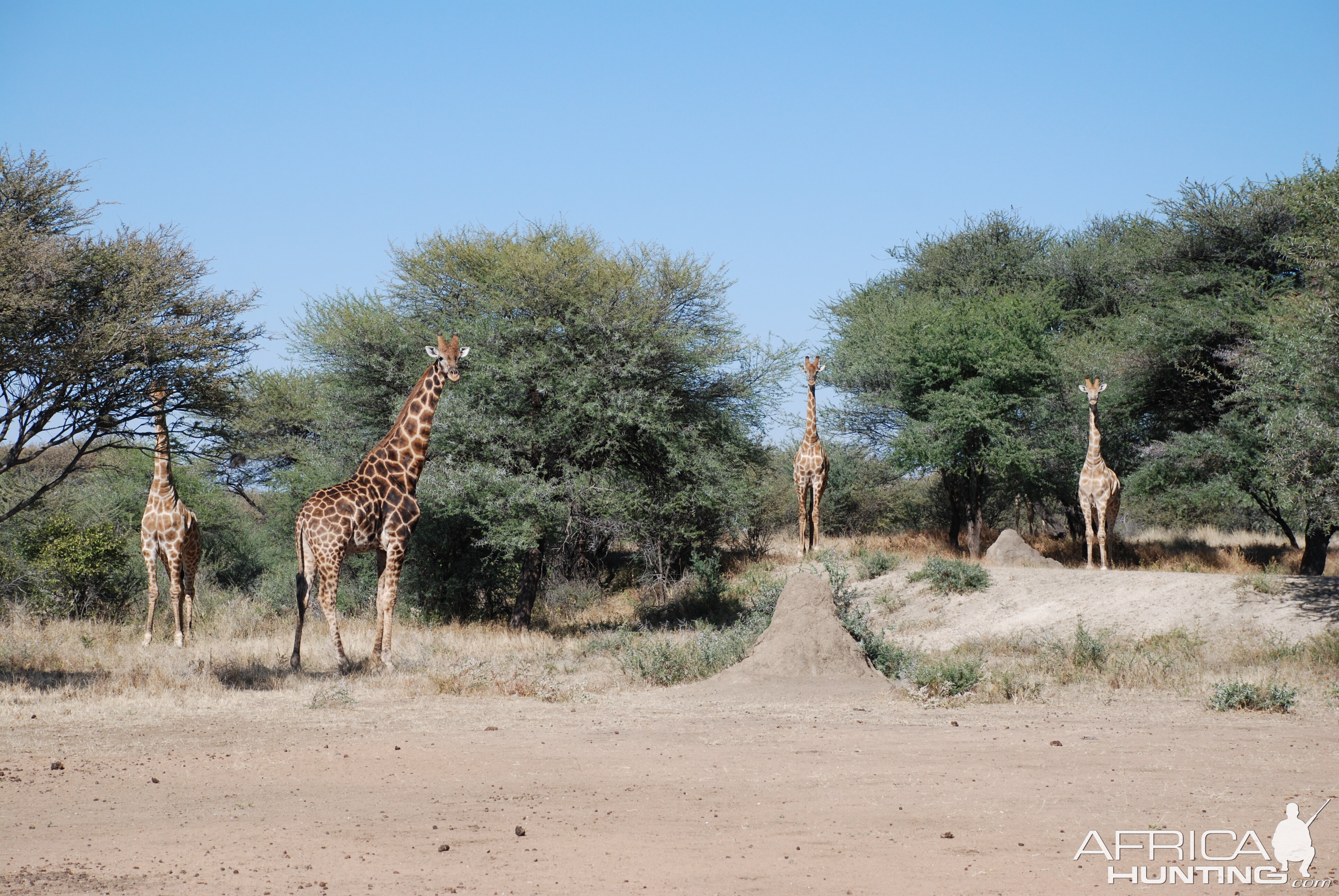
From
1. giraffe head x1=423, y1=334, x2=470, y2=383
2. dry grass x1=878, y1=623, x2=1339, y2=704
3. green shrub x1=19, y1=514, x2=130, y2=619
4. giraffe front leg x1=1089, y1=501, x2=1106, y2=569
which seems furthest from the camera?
giraffe front leg x1=1089, y1=501, x2=1106, y2=569

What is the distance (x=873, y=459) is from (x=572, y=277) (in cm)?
1272

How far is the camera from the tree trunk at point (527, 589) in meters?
20.4

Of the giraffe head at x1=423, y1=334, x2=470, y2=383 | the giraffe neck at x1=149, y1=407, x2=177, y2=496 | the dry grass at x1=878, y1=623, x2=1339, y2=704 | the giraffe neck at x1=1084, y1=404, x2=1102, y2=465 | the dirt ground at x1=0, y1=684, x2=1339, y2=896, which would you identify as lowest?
the dirt ground at x1=0, y1=684, x2=1339, y2=896

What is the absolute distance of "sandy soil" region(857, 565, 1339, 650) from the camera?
16516 mm

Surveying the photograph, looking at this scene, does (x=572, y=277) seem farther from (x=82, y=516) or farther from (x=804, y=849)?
(x=804, y=849)

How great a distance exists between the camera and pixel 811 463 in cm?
2450

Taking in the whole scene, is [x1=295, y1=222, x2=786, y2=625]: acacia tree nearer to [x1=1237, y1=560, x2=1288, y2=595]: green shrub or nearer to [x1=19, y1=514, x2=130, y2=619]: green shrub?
[x1=19, y1=514, x2=130, y2=619]: green shrub

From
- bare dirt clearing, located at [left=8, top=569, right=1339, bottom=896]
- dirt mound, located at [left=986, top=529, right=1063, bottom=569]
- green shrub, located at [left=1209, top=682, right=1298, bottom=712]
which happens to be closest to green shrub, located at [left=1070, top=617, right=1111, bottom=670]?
bare dirt clearing, located at [left=8, top=569, right=1339, bottom=896]

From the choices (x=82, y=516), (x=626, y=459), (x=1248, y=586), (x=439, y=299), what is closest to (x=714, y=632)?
(x=626, y=459)

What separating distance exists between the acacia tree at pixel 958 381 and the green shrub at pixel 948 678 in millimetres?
13096

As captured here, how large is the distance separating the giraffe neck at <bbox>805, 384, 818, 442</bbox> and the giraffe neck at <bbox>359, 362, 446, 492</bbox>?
35.3ft

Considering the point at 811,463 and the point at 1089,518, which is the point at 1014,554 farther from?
the point at 811,463

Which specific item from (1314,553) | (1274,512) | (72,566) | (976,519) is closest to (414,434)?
(72,566)

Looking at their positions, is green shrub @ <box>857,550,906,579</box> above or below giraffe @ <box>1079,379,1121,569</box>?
below
